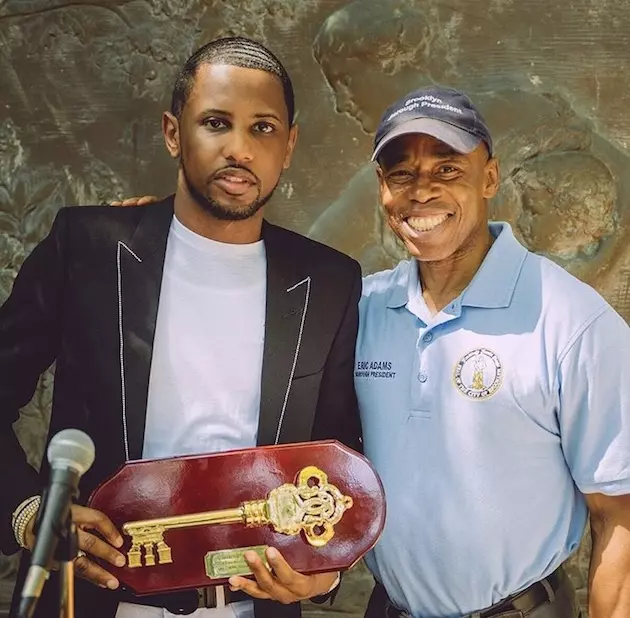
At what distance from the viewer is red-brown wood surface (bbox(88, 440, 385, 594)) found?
1.65 meters

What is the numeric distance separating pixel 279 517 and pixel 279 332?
0.43 metres

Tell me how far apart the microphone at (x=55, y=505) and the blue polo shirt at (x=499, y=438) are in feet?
2.72

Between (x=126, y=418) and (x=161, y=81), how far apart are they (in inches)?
Answer: 71.8

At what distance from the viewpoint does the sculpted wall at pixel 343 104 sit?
3078mm

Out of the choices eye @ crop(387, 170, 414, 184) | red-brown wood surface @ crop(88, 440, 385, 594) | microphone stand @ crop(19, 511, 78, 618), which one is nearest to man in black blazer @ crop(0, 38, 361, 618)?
red-brown wood surface @ crop(88, 440, 385, 594)

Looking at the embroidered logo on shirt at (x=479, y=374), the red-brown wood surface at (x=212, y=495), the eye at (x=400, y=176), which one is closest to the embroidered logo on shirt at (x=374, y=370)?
the embroidered logo on shirt at (x=479, y=374)

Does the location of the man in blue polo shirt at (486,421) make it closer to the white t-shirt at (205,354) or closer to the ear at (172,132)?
the white t-shirt at (205,354)

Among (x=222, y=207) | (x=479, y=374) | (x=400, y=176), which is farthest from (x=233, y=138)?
(x=479, y=374)

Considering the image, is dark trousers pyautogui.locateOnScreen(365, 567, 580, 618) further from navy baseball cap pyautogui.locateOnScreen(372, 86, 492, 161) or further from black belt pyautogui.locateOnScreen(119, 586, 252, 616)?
navy baseball cap pyautogui.locateOnScreen(372, 86, 492, 161)

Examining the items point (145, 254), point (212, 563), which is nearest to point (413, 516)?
point (212, 563)

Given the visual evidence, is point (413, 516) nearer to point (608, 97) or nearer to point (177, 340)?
point (177, 340)

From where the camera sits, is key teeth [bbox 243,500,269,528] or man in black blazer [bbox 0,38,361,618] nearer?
key teeth [bbox 243,500,269,528]

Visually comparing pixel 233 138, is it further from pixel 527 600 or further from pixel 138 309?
pixel 527 600

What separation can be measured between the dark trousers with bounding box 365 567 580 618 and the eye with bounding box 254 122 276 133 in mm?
1049
